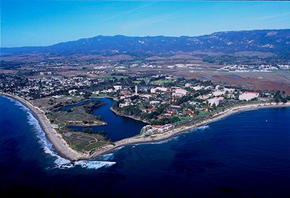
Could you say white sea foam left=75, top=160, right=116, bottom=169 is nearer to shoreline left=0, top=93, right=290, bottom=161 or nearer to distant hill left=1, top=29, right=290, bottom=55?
shoreline left=0, top=93, right=290, bottom=161

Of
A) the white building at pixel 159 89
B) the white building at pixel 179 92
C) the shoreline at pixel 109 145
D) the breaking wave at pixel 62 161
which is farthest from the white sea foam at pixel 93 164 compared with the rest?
the white building at pixel 159 89

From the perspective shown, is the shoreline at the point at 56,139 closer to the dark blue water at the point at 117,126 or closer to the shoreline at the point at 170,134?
the shoreline at the point at 170,134

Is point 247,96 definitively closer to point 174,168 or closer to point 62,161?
point 174,168

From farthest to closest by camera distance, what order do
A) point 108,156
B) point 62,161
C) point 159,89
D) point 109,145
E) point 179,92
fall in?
point 159,89
point 179,92
point 109,145
point 108,156
point 62,161

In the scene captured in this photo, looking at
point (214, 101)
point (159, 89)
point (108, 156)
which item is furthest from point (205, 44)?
point (108, 156)

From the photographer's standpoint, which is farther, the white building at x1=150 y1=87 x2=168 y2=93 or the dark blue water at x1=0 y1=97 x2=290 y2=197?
the white building at x1=150 y1=87 x2=168 y2=93

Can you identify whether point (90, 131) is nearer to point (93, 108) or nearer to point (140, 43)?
point (93, 108)

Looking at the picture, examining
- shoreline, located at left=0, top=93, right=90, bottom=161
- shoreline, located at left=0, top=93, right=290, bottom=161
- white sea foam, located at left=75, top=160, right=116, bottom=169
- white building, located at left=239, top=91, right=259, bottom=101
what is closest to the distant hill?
white building, located at left=239, top=91, right=259, bottom=101
